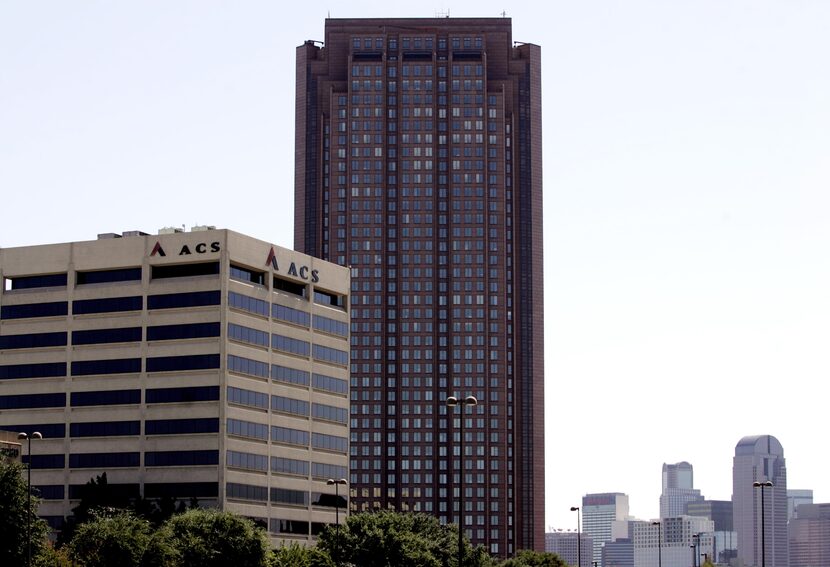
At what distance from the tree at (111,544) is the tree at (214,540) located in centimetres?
549

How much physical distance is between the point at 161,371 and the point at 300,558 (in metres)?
37.3

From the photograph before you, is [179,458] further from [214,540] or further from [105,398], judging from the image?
[214,540]

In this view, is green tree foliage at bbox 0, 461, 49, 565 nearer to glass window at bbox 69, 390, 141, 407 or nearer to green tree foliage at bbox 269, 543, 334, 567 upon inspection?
green tree foliage at bbox 269, 543, 334, 567

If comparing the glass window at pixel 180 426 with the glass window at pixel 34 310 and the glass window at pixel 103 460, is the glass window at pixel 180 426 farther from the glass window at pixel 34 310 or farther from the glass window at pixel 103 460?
the glass window at pixel 34 310

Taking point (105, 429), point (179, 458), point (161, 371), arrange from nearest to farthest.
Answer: point (179, 458) → point (161, 371) → point (105, 429)

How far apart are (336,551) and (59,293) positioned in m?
48.7

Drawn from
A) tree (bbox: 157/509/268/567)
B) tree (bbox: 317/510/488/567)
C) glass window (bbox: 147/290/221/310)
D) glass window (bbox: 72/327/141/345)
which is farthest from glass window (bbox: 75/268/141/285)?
tree (bbox: 157/509/268/567)

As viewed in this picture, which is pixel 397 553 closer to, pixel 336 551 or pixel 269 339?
pixel 336 551

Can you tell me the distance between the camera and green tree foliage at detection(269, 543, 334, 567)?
131m

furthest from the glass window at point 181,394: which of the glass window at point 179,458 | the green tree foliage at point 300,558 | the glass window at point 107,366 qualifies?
the green tree foliage at point 300,558

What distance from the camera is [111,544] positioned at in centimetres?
11450

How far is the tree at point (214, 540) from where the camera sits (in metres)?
124

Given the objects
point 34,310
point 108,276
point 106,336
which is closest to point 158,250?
point 108,276

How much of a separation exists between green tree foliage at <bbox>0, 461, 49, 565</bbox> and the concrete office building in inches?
1971
